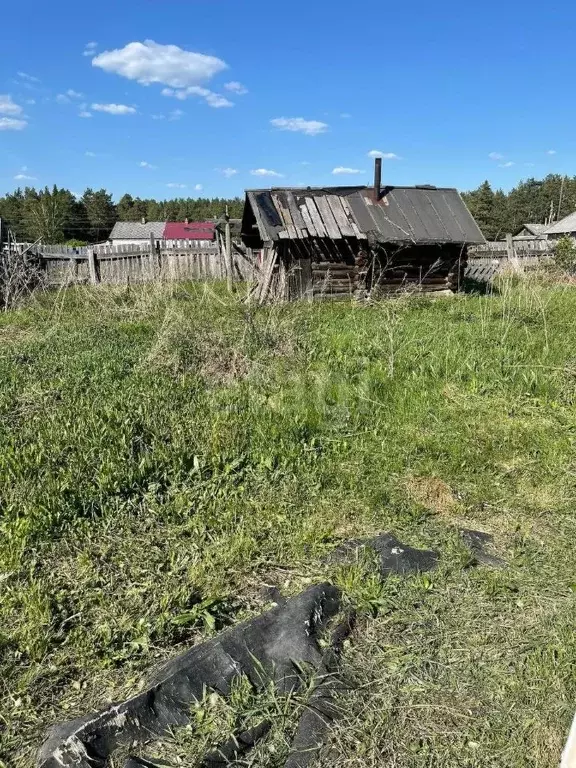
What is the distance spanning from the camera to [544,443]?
4.97 m

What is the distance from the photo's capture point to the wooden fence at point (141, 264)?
49.3 feet

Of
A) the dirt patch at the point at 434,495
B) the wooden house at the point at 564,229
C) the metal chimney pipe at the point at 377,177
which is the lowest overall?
the dirt patch at the point at 434,495

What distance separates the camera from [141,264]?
17.4m

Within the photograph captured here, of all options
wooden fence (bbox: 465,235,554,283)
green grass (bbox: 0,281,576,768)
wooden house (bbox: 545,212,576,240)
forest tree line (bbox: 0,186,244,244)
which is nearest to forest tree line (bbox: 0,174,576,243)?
forest tree line (bbox: 0,186,244,244)

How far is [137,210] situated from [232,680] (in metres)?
102

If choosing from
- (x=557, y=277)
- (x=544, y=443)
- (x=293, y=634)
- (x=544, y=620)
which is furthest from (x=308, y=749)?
(x=557, y=277)

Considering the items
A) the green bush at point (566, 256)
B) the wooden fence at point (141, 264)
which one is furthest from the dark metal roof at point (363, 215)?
the green bush at point (566, 256)

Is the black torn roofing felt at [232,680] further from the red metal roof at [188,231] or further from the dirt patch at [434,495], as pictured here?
the red metal roof at [188,231]

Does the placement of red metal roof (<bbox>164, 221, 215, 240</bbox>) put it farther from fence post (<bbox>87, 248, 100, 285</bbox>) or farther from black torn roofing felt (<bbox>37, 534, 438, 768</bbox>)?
black torn roofing felt (<bbox>37, 534, 438, 768</bbox>)

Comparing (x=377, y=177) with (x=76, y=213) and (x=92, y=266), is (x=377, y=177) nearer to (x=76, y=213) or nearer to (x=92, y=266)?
(x=92, y=266)

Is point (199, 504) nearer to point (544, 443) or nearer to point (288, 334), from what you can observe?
point (544, 443)

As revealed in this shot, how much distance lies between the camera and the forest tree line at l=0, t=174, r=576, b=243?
64.9 m

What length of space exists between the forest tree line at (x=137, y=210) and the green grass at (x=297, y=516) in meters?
60.1

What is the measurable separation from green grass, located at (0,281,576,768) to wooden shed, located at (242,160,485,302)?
7110 mm
